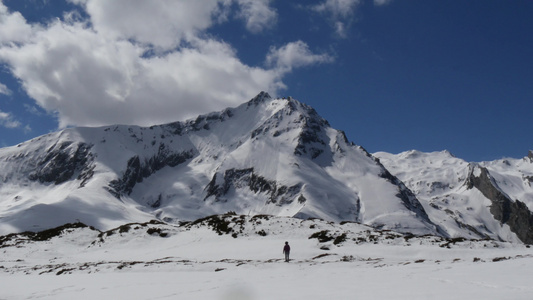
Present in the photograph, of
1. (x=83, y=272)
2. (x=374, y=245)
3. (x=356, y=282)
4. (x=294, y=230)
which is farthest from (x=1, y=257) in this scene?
(x=356, y=282)

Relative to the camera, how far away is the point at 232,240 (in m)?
49.6

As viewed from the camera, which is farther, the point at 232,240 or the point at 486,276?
the point at 232,240

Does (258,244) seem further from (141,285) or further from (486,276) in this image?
(486,276)

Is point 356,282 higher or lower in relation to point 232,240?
lower

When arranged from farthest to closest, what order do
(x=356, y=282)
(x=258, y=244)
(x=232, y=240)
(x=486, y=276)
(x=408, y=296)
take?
(x=232, y=240) < (x=258, y=244) < (x=356, y=282) < (x=486, y=276) < (x=408, y=296)

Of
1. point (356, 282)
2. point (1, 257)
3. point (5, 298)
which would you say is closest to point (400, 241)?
point (356, 282)

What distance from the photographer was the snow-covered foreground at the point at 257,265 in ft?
53.2

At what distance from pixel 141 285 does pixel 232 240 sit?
92.6 feet

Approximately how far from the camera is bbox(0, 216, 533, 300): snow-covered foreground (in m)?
16.2

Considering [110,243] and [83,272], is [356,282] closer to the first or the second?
[83,272]

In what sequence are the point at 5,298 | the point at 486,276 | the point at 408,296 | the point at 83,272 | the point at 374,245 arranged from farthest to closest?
the point at 374,245, the point at 83,272, the point at 5,298, the point at 486,276, the point at 408,296

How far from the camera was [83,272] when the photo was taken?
3162cm

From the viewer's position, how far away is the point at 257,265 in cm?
3050

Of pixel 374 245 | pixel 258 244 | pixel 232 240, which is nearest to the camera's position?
pixel 374 245
